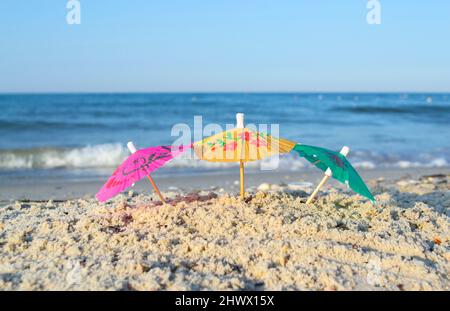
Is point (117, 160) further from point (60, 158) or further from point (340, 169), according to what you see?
point (340, 169)

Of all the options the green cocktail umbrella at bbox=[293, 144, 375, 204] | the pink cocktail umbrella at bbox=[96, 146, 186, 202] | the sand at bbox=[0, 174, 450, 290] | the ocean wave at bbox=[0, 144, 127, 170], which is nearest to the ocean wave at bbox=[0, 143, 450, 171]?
the ocean wave at bbox=[0, 144, 127, 170]

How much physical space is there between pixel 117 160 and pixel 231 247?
689cm

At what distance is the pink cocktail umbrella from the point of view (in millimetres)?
3002

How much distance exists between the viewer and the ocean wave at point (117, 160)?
8625mm

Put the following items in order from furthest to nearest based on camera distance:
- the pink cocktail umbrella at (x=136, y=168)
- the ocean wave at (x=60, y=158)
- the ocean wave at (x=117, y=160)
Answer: the ocean wave at (x=60, y=158) < the ocean wave at (x=117, y=160) < the pink cocktail umbrella at (x=136, y=168)

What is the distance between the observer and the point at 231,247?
9.27 feet

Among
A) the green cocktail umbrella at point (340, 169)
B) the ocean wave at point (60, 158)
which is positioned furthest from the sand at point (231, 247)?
the ocean wave at point (60, 158)

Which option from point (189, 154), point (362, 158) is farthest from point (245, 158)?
point (362, 158)

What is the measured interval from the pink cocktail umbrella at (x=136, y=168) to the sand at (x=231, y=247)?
0.98ft

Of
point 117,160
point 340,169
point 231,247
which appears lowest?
point 117,160

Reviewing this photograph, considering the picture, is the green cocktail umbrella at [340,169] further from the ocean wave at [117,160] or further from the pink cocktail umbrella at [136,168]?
the ocean wave at [117,160]

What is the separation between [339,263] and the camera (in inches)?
106

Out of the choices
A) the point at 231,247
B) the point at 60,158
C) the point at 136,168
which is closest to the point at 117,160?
the point at 60,158
